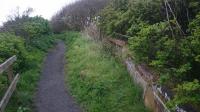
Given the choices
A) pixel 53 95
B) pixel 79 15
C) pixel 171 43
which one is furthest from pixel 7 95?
pixel 79 15

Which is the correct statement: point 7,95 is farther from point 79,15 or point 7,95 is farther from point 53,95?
point 79,15

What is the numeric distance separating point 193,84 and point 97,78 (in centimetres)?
571

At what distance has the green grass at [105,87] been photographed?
8.93 m

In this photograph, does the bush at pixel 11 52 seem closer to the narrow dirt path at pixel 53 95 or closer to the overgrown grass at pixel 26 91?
the overgrown grass at pixel 26 91

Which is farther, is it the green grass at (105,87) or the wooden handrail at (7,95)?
the green grass at (105,87)

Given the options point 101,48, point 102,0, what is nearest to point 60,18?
point 102,0

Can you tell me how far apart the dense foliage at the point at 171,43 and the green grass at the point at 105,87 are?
106cm

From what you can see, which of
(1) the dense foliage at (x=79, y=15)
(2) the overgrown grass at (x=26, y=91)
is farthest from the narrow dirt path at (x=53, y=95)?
(1) the dense foliage at (x=79, y=15)

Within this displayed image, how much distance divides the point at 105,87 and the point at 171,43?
139 inches

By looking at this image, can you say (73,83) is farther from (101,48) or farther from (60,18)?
(60,18)

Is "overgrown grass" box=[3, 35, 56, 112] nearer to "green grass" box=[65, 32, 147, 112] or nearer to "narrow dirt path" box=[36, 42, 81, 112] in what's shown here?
"narrow dirt path" box=[36, 42, 81, 112]

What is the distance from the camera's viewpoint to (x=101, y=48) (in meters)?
15.8


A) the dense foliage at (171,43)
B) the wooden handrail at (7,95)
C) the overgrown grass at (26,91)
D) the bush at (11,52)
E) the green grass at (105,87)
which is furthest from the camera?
the bush at (11,52)

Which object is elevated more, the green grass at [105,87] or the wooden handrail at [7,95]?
the wooden handrail at [7,95]
